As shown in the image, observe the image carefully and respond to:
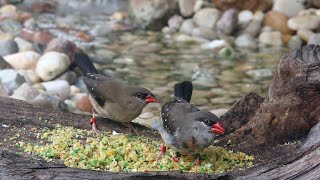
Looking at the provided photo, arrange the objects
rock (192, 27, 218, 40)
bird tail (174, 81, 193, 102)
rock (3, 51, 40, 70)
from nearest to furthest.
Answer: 1. bird tail (174, 81, 193, 102)
2. rock (3, 51, 40, 70)
3. rock (192, 27, 218, 40)

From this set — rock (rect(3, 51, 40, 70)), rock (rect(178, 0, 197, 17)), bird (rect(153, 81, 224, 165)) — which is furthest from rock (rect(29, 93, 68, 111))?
rock (rect(178, 0, 197, 17))

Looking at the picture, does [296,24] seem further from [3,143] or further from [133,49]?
[3,143]

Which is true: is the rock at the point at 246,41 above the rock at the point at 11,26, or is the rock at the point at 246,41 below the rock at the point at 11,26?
above

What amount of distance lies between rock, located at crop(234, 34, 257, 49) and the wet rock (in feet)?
5.20

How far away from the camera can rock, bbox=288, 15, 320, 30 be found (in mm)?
11062

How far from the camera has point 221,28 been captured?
11.8 meters

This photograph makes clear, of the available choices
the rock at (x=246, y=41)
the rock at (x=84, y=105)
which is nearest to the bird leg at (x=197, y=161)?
the rock at (x=84, y=105)

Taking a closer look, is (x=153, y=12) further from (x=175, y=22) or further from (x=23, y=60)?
(x=23, y=60)

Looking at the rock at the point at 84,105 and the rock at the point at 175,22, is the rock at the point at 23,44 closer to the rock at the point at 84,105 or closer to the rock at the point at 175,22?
the rock at the point at 84,105

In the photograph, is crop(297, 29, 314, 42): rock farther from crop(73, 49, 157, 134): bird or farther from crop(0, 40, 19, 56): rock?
crop(73, 49, 157, 134): bird

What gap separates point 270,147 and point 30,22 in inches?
325

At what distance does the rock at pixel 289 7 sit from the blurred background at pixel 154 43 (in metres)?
0.02

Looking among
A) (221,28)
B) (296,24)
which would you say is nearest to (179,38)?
(221,28)

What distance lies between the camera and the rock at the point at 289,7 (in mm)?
11773
